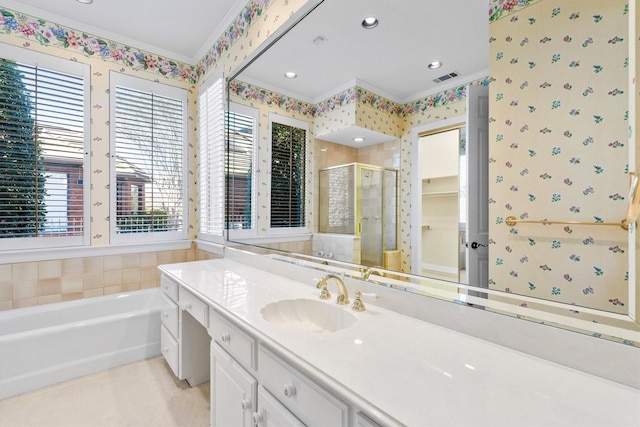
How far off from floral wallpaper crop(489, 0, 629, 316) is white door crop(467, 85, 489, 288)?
0.9 inches

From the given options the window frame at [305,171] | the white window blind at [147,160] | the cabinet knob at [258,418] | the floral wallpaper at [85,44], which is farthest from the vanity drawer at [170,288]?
the floral wallpaper at [85,44]

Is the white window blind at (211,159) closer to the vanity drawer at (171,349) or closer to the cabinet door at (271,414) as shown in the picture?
the vanity drawer at (171,349)

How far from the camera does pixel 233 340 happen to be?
117 centimetres

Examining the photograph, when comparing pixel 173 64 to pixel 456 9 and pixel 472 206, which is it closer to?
pixel 456 9

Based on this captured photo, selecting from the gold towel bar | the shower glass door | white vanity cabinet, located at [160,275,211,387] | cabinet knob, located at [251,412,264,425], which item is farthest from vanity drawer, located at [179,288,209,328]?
the gold towel bar

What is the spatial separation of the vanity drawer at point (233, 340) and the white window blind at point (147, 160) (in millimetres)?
1750

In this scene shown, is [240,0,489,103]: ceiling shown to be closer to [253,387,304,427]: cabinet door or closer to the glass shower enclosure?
the glass shower enclosure

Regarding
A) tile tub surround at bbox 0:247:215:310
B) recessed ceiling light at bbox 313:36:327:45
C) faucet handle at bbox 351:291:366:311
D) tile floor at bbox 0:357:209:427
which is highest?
recessed ceiling light at bbox 313:36:327:45

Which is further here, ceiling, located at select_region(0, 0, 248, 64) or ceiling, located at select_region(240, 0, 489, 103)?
ceiling, located at select_region(0, 0, 248, 64)

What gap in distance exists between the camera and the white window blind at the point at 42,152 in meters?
2.10

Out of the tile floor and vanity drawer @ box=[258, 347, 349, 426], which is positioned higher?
vanity drawer @ box=[258, 347, 349, 426]

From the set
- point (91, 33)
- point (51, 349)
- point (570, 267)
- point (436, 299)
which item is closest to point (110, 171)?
point (91, 33)

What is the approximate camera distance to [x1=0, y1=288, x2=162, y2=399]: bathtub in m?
1.86

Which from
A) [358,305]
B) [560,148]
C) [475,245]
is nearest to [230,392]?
[358,305]
